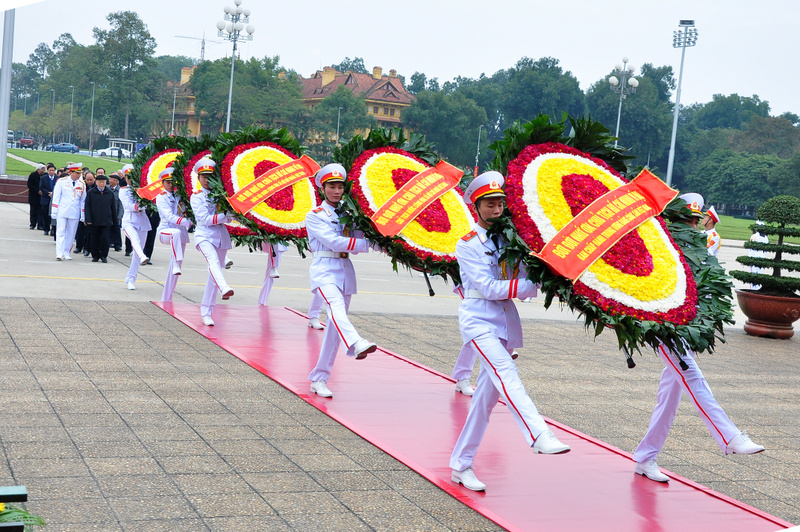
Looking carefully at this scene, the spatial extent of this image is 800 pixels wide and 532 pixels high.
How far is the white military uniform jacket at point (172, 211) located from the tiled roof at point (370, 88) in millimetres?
92402

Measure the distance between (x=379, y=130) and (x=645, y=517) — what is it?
510 cm

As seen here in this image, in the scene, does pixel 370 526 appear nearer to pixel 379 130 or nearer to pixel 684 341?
pixel 684 341

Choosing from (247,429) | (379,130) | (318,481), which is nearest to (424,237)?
(379,130)

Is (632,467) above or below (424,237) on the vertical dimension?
below

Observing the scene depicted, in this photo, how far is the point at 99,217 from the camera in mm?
17703

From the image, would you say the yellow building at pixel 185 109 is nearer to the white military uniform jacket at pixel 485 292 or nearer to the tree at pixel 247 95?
the tree at pixel 247 95

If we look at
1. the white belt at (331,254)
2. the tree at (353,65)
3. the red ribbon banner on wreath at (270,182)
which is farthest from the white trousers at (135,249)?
the tree at (353,65)

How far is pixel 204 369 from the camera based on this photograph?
345 inches

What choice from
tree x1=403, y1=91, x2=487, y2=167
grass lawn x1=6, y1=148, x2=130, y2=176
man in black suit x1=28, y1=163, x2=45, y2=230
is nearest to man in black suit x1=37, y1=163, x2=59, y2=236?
man in black suit x1=28, y1=163, x2=45, y2=230

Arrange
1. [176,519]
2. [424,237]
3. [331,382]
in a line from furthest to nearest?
[331,382] < [424,237] < [176,519]

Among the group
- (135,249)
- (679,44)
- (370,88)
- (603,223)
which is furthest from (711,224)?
(370,88)

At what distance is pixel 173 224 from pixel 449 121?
83.4 metres

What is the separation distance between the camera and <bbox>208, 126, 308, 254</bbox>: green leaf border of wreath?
10.4 meters

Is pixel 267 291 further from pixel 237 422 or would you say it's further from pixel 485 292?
pixel 485 292
